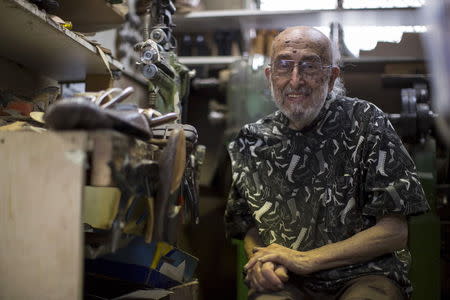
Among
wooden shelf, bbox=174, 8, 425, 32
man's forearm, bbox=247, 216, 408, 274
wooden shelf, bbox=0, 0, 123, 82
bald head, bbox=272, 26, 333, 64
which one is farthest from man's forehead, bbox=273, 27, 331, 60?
wooden shelf, bbox=174, 8, 425, 32

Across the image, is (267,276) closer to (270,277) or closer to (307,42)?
(270,277)

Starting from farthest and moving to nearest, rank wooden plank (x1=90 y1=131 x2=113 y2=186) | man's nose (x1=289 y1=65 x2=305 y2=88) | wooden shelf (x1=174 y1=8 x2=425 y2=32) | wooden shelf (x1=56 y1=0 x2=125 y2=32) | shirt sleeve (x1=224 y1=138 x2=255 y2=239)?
wooden shelf (x1=174 y1=8 x2=425 y2=32)
wooden shelf (x1=56 y1=0 x2=125 y2=32)
shirt sleeve (x1=224 y1=138 x2=255 y2=239)
man's nose (x1=289 y1=65 x2=305 y2=88)
wooden plank (x1=90 y1=131 x2=113 y2=186)

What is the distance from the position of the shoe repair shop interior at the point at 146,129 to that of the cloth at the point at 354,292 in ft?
1.08

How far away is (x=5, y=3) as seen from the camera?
137 cm

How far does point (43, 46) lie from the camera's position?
1776mm

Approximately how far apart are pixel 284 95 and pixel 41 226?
97 cm

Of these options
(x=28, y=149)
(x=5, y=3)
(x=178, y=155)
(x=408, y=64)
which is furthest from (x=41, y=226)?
(x=408, y=64)

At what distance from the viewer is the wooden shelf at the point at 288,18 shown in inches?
131

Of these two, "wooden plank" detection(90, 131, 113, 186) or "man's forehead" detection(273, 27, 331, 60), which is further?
"man's forehead" detection(273, 27, 331, 60)

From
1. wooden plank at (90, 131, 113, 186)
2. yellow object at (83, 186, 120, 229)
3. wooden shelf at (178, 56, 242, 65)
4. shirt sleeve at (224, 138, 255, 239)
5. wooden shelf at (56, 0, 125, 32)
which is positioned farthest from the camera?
wooden shelf at (178, 56, 242, 65)

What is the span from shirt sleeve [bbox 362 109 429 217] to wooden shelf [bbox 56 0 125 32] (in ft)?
4.43

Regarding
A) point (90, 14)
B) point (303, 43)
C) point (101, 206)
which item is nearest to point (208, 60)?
point (90, 14)

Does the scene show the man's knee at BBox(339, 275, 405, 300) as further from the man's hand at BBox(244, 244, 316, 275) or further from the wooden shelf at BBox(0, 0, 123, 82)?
the wooden shelf at BBox(0, 0, 123, 82)

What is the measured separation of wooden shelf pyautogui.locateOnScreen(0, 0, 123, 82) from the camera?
147 centimetres
